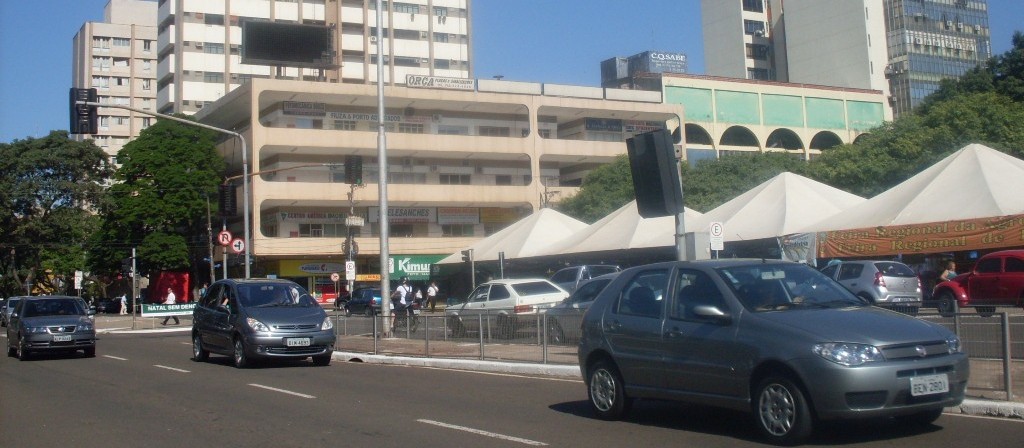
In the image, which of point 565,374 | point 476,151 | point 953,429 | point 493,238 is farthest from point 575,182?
point 953,429

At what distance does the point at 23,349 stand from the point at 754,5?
92993mm

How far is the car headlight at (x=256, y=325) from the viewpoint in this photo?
1823 centimetres

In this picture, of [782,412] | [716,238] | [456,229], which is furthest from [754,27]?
[782,412]

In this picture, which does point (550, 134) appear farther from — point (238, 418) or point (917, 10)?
point (238, 418)

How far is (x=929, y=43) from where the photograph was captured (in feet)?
306

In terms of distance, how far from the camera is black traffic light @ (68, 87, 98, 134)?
888 inches

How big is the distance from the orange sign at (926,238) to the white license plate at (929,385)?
1646 cm

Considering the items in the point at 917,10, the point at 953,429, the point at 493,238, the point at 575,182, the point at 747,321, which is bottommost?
the point at 953,429

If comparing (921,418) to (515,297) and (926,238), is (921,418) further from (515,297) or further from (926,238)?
(515,297)

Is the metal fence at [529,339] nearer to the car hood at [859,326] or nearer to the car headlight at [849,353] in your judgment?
the car hood at [859,326]

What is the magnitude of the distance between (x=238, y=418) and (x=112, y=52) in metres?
108

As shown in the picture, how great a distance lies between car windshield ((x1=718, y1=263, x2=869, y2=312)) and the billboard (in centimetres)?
6318

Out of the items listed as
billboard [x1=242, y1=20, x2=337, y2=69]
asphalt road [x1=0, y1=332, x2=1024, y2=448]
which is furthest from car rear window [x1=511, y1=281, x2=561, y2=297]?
billboard [x1=242, y1=20, x2=337, y2=69]

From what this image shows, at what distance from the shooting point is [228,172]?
7075 cm
